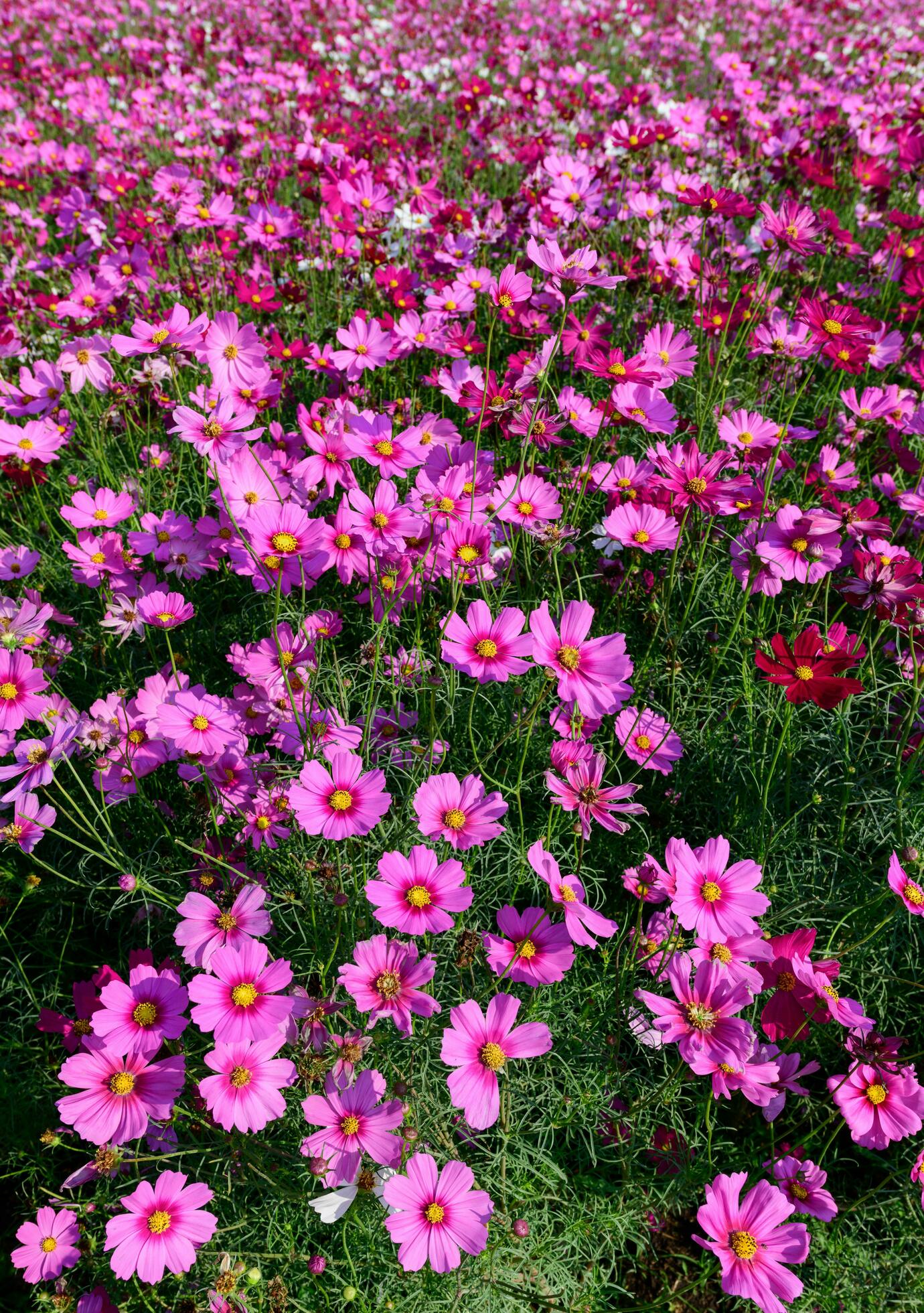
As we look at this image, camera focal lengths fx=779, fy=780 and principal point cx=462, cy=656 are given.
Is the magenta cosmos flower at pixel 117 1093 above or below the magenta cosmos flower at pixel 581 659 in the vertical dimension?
below

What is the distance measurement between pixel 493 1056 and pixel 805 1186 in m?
0.64

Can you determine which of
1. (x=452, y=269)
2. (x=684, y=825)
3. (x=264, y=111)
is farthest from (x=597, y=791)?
(x=264, y=111)

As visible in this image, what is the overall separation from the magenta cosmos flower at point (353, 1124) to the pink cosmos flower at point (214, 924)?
255mm

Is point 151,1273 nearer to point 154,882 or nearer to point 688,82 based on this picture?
point 154,882

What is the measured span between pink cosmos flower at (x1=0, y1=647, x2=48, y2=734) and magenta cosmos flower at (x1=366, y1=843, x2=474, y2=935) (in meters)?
0.79

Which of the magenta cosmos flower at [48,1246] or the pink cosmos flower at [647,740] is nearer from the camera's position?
the magenta cosmos flower at [48,1246]

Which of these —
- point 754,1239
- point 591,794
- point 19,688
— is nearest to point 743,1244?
point 754,1239

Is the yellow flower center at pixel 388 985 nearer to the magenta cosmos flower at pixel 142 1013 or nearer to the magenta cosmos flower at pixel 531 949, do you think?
the magenta cosmos flower at pixel 531 949

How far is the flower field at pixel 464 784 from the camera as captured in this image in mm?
1209

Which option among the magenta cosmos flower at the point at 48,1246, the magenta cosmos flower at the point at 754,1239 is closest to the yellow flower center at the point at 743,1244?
the magenta cosmos flower at the point at 754,1239

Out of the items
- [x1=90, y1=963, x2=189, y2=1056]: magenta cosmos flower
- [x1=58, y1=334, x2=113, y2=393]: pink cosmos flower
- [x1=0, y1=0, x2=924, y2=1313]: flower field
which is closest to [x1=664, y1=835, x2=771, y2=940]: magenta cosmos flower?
[x1=0, y1=0, x2=924, y2=1313]: flower field

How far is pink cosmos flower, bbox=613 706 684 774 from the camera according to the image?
169cm

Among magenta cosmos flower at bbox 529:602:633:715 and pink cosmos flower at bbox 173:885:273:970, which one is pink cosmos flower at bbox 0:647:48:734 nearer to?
pink cosmos flower at bbox 173:885:273:970

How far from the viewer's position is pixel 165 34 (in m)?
6.72
